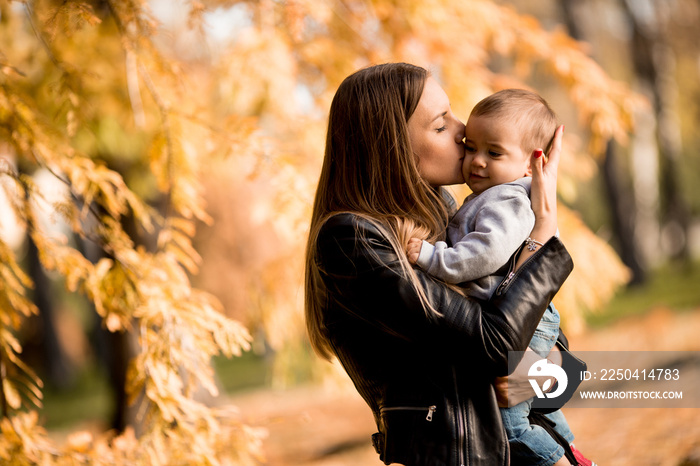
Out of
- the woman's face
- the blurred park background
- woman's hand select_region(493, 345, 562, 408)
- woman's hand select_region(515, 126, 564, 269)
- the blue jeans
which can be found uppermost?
the blurred park background

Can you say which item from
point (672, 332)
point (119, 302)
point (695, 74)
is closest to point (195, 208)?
point (119, 302)

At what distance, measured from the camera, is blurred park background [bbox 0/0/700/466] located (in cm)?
263

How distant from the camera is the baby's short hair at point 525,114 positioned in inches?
69.7

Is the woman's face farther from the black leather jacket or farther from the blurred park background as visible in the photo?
the blurred park background

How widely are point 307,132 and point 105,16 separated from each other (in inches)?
65.2

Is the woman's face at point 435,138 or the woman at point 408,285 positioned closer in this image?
the woman at point 408,285

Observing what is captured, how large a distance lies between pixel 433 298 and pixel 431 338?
3.8 inches

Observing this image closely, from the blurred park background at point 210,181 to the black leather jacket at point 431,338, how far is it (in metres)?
1.00

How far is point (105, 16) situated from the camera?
4383 mm

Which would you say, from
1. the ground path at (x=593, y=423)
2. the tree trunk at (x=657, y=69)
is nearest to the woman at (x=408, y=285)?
the ground path at (x=593, y=423)

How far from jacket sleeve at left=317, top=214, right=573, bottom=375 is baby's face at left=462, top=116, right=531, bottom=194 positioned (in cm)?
25

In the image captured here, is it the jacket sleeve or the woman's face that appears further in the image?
the woman's face

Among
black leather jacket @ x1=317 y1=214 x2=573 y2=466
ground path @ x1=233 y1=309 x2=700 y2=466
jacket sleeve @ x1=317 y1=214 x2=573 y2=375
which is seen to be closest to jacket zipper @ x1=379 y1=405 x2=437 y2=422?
black leather jacket @ x1=317 y1=214 x2=573 y2=466

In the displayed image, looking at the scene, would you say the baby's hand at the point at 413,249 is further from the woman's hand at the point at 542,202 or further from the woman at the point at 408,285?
the woman's hand at the point at 542,202
